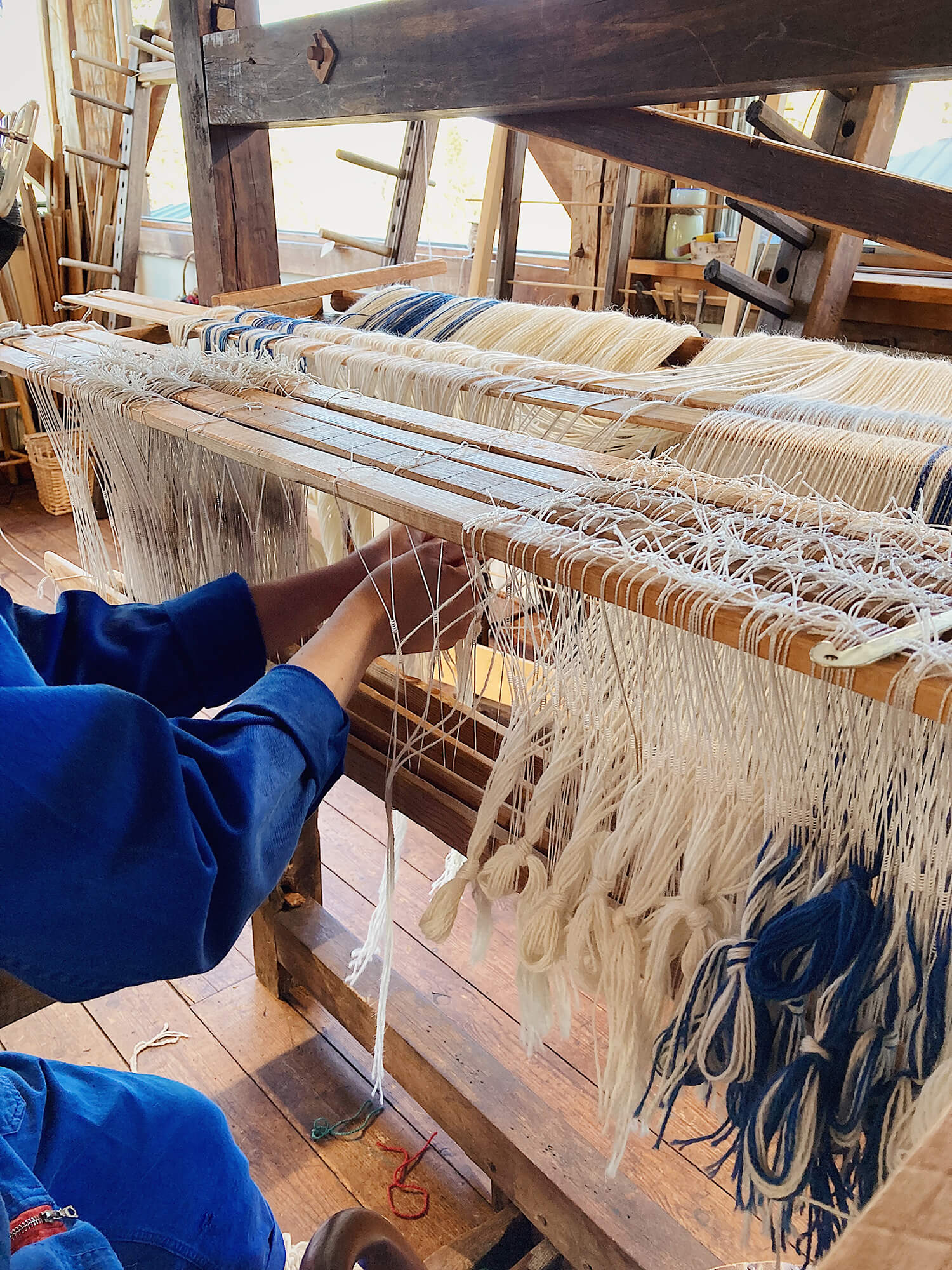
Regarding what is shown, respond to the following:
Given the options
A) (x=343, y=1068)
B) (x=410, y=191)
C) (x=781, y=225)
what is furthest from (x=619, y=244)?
(x=343, y=1068)

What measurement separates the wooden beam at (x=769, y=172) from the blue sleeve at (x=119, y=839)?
111 centimetres

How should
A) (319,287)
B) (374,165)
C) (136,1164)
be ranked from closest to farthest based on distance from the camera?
(136,1164), (319,287), (374,165)

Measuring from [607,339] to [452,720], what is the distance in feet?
2.31

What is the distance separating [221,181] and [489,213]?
1.61 m

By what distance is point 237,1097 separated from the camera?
203cm

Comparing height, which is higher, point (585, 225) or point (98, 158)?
point (98, 158)

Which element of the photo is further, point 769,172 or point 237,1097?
point 237,1097

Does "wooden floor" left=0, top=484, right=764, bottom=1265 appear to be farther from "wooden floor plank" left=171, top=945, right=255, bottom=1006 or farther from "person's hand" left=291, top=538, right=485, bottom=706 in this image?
"person's hand" left=291, top=538, right=485, bottom=706

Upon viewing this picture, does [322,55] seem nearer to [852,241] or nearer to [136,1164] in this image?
[852,241]

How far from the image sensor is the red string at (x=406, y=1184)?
1809 mm

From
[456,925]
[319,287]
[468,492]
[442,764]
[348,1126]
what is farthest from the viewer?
[456,925]

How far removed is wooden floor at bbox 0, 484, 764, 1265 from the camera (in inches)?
71.2

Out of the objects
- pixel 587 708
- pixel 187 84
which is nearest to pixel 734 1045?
pixel 587 708

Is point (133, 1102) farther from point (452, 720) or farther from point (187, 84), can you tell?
point (187, 84)
